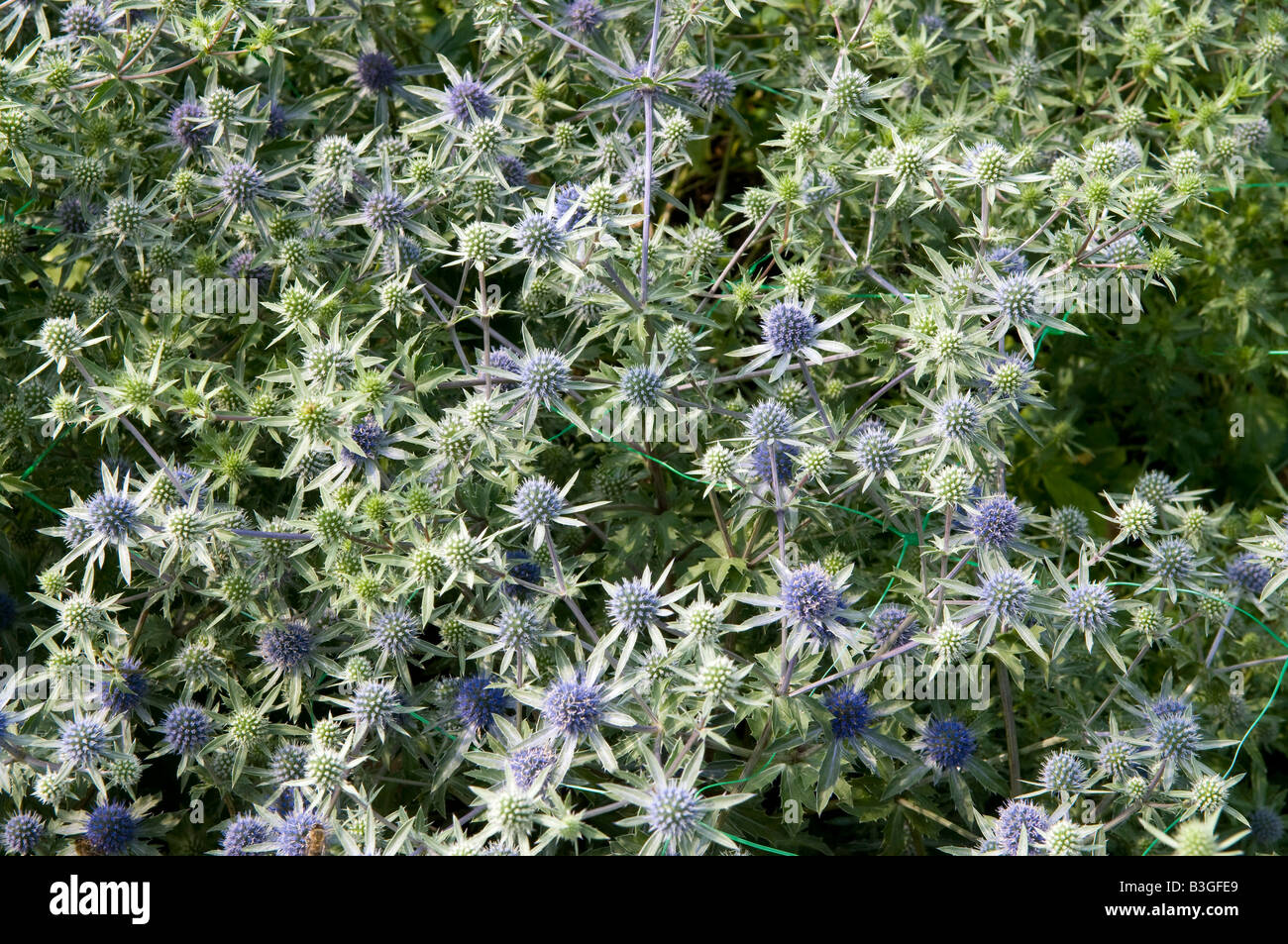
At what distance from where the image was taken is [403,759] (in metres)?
2.93

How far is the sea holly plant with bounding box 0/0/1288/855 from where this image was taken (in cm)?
261

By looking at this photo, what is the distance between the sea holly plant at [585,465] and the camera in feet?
8.56

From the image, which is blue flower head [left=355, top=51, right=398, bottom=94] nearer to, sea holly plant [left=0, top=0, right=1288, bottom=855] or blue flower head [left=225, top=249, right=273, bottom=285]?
sea holly plant [left=0, top=0, right=1288, bottom=855]

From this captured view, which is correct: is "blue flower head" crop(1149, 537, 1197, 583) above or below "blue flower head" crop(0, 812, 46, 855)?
above

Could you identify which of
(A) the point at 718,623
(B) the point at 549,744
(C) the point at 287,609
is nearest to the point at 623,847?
(B) the point at 549,744

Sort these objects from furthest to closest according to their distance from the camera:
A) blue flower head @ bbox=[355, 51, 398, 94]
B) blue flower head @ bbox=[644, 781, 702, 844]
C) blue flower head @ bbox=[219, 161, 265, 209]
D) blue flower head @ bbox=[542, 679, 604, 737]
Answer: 1. blue flower head @ bbox=[355, 51, 398, 94]
2. blue flower head @ bbox=[219, 161, 265, 209]
3. blue flower head @ bbox=[542, 679, 604, 737]
4. blue flower head @ bbox=[644, 781, 702, 844]

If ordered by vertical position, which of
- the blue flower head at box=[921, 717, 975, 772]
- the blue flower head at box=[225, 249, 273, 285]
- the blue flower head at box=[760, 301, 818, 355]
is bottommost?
the blue flower head at box=[921, 717, 975, 772]

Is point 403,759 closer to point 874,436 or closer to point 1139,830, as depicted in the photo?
point 874,436

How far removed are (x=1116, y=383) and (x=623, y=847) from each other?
2.79m

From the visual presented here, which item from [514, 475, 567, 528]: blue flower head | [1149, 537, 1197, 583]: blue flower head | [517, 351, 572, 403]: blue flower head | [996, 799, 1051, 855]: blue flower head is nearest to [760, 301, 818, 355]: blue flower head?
[517, 351, 572, 403]: blue flower head

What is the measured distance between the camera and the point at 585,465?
3533 mm

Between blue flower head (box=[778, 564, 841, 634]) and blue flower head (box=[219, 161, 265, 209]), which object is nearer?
blue flower head (box=[778, 564, 841, 634])

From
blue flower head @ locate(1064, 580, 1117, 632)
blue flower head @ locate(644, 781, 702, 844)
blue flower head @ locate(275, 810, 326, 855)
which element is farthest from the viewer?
blue flower head @ locate(1064, 580, 1117, 632)

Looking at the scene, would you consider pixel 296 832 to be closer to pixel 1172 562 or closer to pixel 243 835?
pixel 243 835
